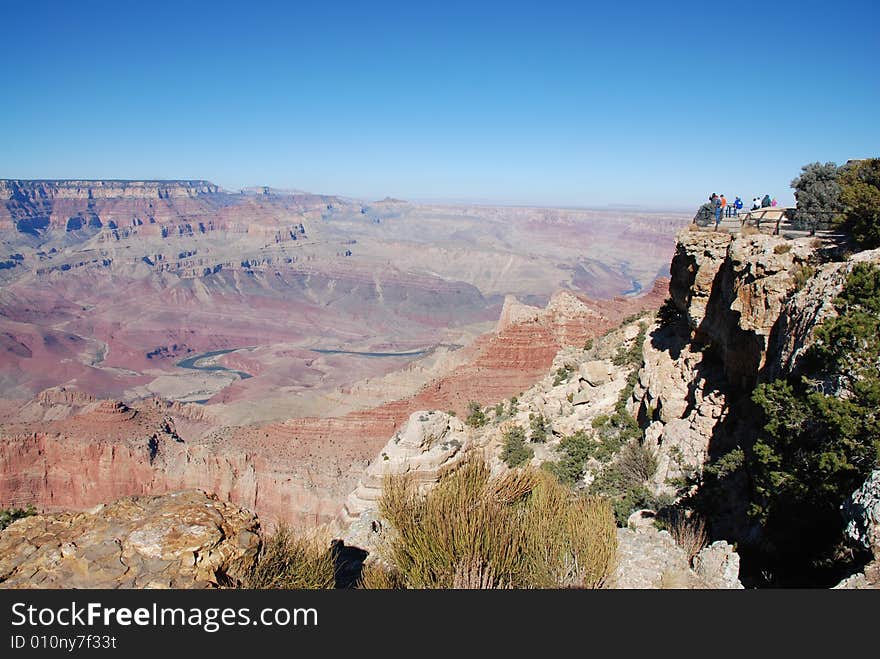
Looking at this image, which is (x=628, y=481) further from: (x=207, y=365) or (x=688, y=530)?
(x=207, y=365)

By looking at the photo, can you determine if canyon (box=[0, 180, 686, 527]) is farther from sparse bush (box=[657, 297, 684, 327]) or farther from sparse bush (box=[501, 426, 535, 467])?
sparse bush (box=[657, 297, 684, 327])

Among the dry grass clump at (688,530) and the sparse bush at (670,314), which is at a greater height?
the sparse bush at (670,314)

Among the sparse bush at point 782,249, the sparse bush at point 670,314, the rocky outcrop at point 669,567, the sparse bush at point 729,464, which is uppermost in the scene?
the sparse bush at point 782,249

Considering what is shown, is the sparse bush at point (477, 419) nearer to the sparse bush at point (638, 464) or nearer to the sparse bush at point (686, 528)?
the sparse bush at point (638, 464)

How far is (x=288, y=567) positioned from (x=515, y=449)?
15.7m

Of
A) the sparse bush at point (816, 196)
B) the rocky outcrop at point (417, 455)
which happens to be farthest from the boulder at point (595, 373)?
the sparse bush at point (816, 196)

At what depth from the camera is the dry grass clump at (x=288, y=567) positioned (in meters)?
7.05

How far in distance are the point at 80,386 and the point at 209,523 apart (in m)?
121

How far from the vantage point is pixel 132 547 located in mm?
6836

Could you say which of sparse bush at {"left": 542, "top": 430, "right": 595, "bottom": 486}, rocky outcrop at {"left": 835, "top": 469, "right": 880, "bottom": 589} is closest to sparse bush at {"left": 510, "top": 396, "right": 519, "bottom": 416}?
sparse bush at {"left": 542, "top": 430, "right": 595, "bottom": 486}

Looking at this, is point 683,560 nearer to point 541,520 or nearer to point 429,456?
point 541,520

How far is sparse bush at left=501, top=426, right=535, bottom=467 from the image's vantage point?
69.1ft

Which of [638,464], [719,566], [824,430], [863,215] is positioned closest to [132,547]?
[719,566]

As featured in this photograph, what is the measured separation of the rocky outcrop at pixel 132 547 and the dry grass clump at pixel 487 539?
2.15m
